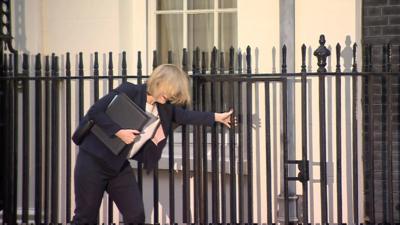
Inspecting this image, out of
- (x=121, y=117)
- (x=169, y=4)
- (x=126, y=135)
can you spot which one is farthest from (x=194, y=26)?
(x=126, y=135)

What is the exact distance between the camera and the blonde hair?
5.09 meters

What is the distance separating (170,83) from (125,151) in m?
0.59

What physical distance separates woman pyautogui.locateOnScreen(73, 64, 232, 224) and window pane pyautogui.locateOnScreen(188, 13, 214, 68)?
2210 mm

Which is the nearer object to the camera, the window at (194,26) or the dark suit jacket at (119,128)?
the dark suit jacket at (119,128)

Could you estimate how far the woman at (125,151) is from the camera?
5117 millimetres

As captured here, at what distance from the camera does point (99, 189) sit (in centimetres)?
519

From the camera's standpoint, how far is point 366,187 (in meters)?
6.64

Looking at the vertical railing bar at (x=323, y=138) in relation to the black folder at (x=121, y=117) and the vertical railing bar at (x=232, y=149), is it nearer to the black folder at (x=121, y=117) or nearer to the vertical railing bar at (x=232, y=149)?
the vertical railing bar at (x=232, y=149)

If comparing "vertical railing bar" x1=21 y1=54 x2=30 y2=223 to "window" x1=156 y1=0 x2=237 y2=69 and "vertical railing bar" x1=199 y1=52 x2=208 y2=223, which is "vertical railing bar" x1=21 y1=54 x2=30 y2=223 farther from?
"window" x1=156 y1=0 x2=237 y2=69

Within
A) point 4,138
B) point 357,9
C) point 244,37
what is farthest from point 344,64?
point 4,138

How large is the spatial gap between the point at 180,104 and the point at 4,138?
1.80 meters

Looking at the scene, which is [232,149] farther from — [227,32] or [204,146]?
[227,32]

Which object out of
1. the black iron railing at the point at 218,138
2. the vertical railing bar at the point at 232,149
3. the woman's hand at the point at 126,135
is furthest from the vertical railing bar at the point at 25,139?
the vertical railing bar at the point at 232,149

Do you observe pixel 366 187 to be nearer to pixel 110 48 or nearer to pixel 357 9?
pixel 357 9
